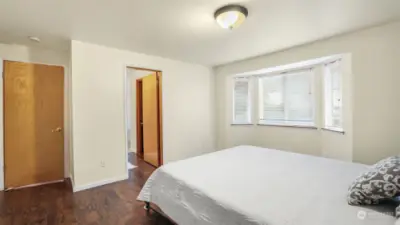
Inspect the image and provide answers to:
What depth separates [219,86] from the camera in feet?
15.0

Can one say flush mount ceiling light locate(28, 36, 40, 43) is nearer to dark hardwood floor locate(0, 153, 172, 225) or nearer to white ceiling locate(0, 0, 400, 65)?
white ceiling locate(0, 0, 400, 65)

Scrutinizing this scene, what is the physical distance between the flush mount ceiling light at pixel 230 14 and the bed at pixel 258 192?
4.76ft

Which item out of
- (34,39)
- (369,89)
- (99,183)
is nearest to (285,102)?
(369,89)

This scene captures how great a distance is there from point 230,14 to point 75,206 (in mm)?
2710

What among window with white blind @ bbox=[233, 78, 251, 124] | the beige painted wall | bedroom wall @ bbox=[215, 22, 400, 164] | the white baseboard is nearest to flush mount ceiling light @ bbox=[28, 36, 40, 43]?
the beige painted wall

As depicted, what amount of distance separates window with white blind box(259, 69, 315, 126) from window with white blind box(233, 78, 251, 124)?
30 centimetres

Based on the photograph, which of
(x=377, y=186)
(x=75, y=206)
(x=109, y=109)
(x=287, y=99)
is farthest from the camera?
(x=287, y=99)

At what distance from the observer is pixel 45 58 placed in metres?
3.22

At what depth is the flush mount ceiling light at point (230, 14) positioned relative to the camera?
6.31 feet

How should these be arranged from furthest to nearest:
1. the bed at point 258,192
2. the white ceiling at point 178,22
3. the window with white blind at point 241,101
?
1. the window with white blind at point 241,101
2. the white ceiling at point 178,22
3. the bed at point 258,192

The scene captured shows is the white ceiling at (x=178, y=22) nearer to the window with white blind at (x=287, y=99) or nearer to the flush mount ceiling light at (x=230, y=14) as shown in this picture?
the flush mount ceiling light at (x=230, y=14)

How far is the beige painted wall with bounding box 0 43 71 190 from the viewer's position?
2.94 metres

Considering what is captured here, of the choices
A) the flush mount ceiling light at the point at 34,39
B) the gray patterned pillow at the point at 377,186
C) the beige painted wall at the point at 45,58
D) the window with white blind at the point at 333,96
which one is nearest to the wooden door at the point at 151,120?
the beige painted wall at the point at 45,58

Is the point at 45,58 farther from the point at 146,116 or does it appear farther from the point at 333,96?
the point at 333,96
